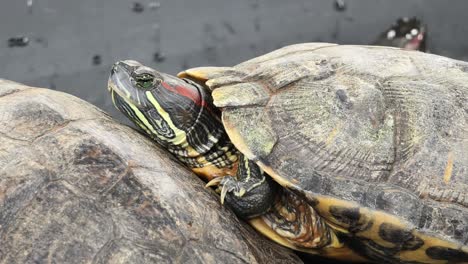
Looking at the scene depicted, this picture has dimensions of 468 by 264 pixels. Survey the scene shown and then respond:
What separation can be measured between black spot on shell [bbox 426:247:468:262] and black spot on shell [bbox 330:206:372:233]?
0.28m

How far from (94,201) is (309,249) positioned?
99 centimetres

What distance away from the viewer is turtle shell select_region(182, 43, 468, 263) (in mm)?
2320

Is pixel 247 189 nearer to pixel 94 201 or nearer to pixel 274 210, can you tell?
pixel 274 210

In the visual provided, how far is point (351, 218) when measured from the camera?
7.64 feet

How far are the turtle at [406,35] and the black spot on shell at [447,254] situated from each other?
2.54 m

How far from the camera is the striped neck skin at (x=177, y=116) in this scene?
258 cm

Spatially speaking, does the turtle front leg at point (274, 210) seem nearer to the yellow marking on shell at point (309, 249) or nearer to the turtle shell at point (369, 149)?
the yellow marking on shell at point (309, 249)

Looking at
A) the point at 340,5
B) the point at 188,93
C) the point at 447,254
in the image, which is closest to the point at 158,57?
the point at 340,5

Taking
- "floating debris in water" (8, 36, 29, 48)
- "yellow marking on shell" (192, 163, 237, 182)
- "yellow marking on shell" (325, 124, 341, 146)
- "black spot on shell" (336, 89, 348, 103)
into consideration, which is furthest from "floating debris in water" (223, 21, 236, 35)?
"yellow marking on shell" (325, 124, 341, 146)

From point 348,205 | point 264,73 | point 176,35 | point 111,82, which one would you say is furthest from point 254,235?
point 176,35

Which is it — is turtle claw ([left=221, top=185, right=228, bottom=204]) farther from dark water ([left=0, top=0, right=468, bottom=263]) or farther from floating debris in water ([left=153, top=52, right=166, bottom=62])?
floating debris in water ([left=153, top=52, right=166, bottom=62])

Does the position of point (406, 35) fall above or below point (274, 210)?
above

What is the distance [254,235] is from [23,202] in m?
0.92

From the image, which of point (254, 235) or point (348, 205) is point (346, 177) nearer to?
point (348, 205)
